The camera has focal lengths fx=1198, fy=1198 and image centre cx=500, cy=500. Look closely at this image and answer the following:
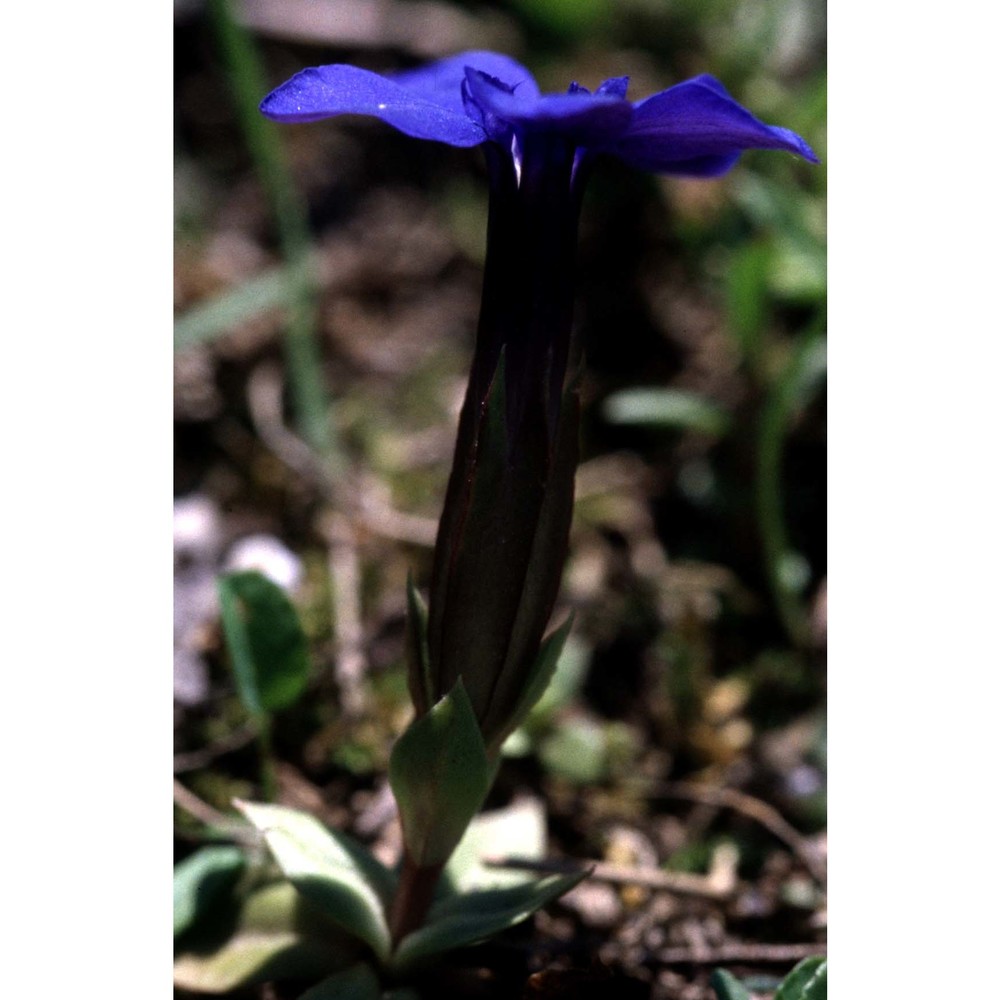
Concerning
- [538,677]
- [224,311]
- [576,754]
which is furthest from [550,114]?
[224,311]

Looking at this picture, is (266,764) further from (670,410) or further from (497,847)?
(670,410)

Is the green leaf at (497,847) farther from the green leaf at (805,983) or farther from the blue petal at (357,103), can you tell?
the blue petal at (357,103)

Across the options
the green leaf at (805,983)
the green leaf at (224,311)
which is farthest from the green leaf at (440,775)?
the green leaf at (224,311)
